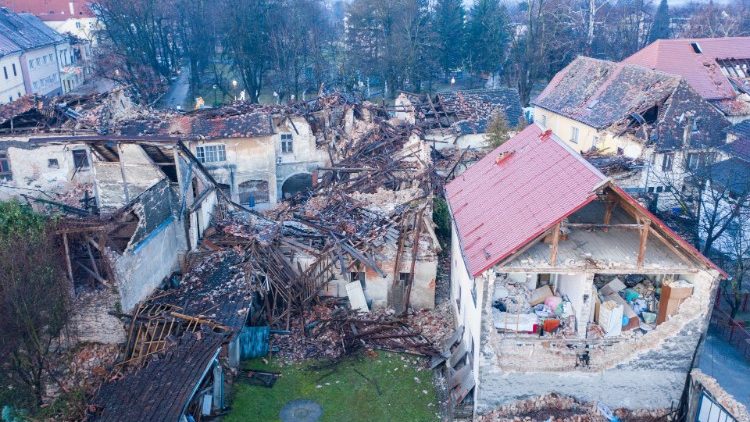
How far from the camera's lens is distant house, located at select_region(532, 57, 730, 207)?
29.8 m

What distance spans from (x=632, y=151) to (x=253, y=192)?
814 inches

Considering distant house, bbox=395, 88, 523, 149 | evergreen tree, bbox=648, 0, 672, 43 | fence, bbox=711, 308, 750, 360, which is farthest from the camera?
evergreen tree, bbox=648, 0, 672, 43

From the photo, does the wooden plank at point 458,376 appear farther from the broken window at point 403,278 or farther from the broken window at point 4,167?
the broken window at point 4,167

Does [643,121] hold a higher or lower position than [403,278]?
higher

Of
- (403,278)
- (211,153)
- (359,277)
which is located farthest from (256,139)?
(403,278)

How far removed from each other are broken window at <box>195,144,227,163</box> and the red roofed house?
685 inches

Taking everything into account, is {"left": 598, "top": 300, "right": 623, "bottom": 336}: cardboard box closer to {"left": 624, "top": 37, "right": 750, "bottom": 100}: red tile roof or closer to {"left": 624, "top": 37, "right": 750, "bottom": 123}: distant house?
{"left": 624, "top": 37, "right": 750, "bottom": 123}: distant house

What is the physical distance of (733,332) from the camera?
1880 cm

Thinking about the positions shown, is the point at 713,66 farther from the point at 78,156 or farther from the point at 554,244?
the point at 78,156

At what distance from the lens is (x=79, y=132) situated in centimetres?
2833

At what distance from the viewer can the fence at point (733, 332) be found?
18325mm

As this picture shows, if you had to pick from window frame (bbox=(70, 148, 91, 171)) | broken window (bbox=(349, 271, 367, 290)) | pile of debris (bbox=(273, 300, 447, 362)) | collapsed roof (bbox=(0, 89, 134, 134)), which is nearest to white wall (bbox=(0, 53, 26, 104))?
collapsed roof (bbox=(0, 89, 134, 134))

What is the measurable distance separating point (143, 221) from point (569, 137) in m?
28.9

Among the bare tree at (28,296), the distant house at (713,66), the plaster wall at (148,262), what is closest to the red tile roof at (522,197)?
the plaster wall at (148,262)
